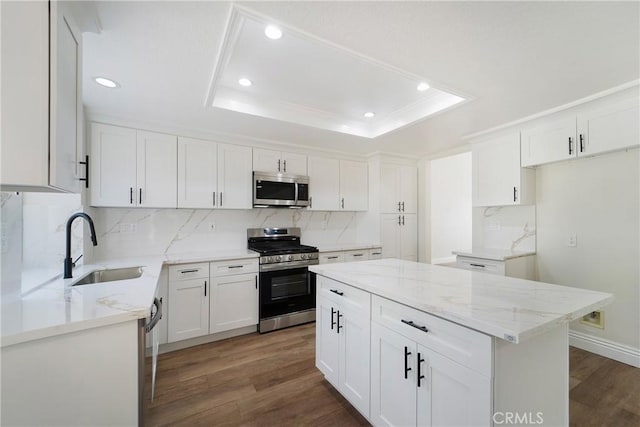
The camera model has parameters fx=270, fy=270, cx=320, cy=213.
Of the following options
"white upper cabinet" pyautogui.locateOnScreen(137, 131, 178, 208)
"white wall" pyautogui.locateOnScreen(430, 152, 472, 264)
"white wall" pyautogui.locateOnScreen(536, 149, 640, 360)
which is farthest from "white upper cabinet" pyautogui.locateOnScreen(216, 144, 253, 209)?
"white wall" pyautogui.locateOnScreen(430, 152, 472, 264)

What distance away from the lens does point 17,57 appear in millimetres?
990

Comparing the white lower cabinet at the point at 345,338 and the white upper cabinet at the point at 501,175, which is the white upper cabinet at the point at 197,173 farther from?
the white upper cabinet at the point at 501,175

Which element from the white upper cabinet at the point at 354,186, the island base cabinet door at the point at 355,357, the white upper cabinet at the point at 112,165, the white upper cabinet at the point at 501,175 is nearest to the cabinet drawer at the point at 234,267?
the white upper cabinet at the point at 112,165

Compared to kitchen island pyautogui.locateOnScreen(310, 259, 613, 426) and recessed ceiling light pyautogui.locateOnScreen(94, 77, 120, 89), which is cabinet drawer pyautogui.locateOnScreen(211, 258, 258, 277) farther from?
recessed ceiling light pyautogui.locateOnScreen(94, 77, 120, 89)

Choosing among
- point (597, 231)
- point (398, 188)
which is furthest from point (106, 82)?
point (597, 231)

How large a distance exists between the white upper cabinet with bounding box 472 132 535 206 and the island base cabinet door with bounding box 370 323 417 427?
255 cm

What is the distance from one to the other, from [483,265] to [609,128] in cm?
166

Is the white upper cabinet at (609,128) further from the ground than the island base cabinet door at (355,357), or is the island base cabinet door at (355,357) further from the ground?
the white upper cabinet at (609,128)

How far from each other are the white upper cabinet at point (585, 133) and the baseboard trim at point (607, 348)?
5.92 ft

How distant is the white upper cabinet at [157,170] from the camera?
2.86m

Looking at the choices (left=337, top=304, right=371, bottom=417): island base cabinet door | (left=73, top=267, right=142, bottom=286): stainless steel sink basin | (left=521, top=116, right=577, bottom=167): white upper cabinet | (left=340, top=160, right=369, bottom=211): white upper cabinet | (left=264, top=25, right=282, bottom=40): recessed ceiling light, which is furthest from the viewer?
(left=340, top=160, right=369, bottom=211): white upper cabinet

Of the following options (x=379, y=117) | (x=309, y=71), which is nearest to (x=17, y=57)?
(x=309, y=71)

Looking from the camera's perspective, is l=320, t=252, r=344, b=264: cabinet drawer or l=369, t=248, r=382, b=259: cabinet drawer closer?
l=320, t=252, r=344, b=264: cabinet drawer

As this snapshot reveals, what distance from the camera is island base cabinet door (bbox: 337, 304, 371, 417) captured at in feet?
5.52
